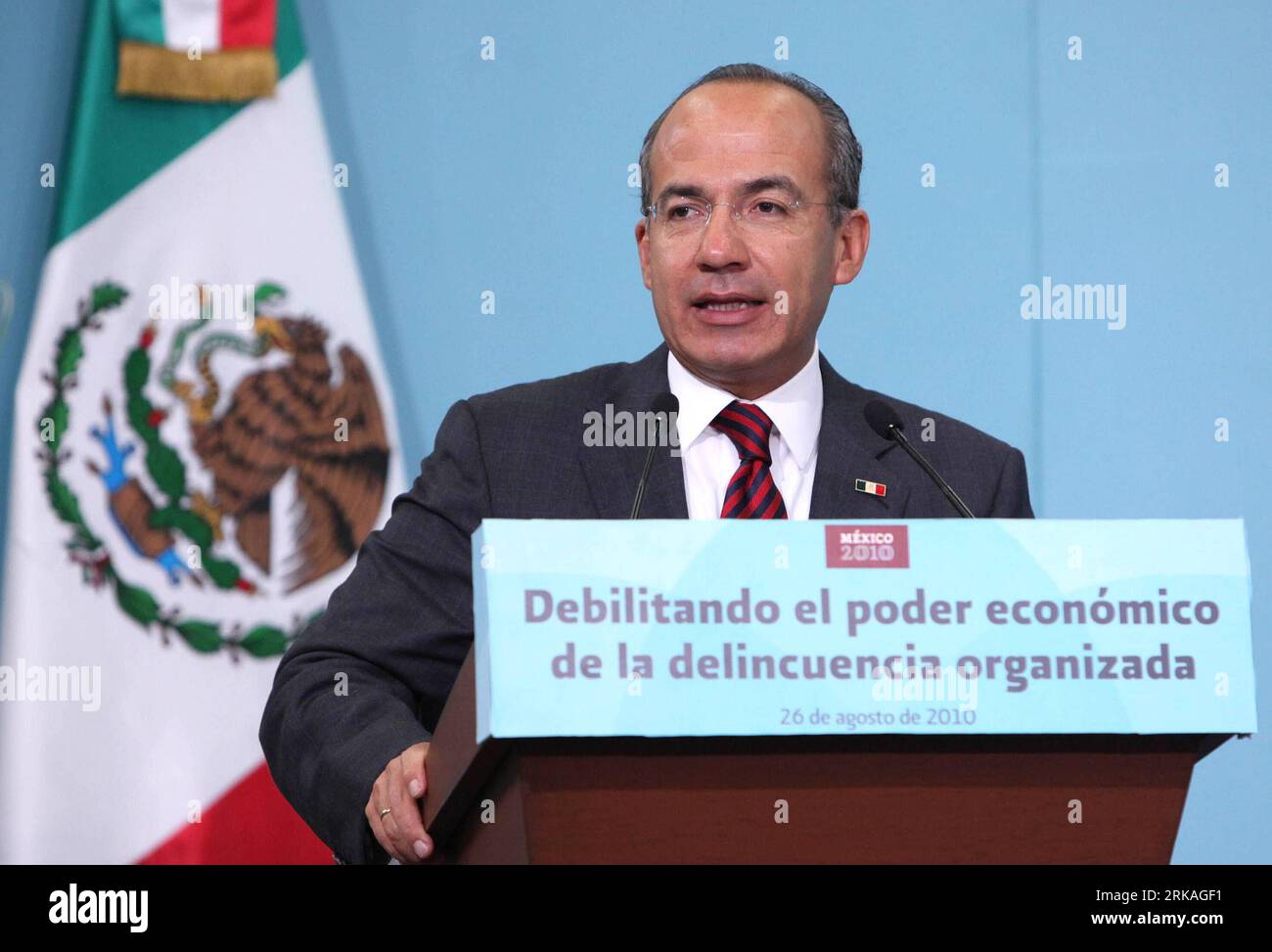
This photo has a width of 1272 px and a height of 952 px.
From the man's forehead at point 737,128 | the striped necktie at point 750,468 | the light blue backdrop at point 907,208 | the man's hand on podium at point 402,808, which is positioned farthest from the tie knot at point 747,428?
the light blue backdrop at point 907,208

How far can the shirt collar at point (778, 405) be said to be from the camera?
2.26 meters

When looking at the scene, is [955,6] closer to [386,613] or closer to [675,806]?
[386,613]

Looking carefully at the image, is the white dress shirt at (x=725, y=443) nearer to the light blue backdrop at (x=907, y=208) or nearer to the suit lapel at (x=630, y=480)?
the suit lapel at (x=630, y=480)

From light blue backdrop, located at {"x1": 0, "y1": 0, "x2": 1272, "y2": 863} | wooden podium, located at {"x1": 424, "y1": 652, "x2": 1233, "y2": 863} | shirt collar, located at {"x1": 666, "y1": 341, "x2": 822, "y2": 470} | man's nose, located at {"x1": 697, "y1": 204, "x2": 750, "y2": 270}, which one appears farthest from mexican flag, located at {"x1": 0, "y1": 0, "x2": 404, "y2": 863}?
wooden podium, located at {"x1": 424, "y1": 652, "x2": 1233, "y2": 863}

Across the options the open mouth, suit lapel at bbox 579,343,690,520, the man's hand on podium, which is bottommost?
the man's hand on podium

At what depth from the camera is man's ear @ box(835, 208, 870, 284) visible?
2.53m

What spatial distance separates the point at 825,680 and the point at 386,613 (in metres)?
0.88

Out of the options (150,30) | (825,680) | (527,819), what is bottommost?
(527,819)

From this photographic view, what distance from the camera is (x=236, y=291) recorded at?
3.33m

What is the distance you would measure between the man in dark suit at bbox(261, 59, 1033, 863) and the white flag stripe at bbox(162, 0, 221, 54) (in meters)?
1.37

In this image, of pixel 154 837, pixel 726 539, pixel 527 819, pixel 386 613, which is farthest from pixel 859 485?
pixel 154 837

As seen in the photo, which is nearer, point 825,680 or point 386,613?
point 825,680

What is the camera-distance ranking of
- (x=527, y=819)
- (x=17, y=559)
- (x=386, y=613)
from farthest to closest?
Answer: (x=17, y=559) < (x=386, y=613) < (x=527, y=819)

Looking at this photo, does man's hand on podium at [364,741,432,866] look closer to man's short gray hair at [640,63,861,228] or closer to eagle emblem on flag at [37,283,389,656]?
man's short gray hair at [640,63,861,228]
